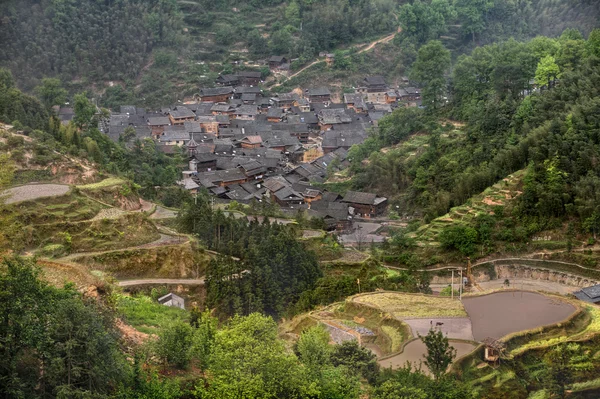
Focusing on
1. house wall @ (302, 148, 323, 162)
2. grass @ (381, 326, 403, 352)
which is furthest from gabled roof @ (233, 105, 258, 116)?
grass @ (381, 326, 403, 352)

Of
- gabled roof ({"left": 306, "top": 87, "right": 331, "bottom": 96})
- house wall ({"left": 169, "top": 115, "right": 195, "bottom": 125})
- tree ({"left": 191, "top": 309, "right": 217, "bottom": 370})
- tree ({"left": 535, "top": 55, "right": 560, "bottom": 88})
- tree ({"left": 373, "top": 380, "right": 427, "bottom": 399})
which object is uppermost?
tree ({"left": 535, "top": 55, "right": 560, "bottom": 88})

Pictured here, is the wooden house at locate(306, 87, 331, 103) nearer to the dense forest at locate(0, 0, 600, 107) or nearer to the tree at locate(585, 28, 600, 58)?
the dense forest at locate(0, 0, 600, 107)

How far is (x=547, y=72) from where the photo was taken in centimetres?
2767

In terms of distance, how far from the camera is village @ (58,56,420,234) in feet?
Result: 105

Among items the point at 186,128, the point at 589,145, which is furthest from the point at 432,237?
the point at 186,128

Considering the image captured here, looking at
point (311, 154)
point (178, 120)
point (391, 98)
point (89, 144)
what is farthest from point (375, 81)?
point (89, 144)

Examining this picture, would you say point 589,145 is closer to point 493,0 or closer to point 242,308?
point 242,308

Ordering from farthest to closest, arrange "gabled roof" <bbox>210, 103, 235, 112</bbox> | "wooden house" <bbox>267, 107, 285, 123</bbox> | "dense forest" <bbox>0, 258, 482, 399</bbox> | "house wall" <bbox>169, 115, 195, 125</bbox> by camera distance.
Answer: "gabled roof" <bbox>210, 103, 235, 112</bbox> < "wooden house" <bbox>267, 107, 285, 123</bbox> < "house wall" <bbox>169, 115, 195, 125</bbox> < "dense forest" <bbox>0, 258, 482, 399</bbox>

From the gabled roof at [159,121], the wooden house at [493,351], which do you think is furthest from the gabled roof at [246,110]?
the wooden house at [493,351]

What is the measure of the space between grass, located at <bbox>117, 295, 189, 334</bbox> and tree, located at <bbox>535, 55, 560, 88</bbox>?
17.0m

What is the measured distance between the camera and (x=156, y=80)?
46844 millimetres

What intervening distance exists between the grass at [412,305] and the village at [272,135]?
36.4ft

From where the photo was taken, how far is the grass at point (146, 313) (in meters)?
13.5

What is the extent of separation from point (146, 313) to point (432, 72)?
22719 mm
